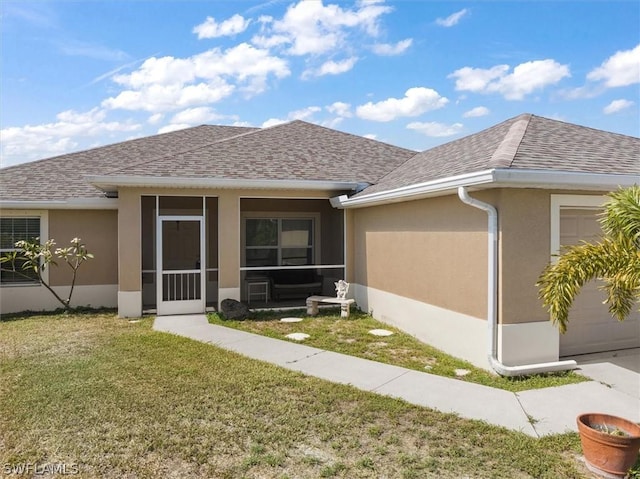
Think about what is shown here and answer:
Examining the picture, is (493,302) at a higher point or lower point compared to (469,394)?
higher

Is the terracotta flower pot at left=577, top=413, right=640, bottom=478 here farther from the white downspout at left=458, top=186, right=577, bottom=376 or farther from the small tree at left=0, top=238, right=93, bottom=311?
the small tree at left=0, top=238, right=93, bottom=311

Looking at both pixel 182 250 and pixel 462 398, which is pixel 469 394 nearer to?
pixel 462 398

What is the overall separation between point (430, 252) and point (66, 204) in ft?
32.2

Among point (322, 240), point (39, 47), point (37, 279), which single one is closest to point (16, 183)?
point (37, 279)

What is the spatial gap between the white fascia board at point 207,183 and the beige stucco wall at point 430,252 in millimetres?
1480

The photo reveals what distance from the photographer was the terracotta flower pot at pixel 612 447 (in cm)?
362

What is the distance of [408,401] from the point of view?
531 centimetres

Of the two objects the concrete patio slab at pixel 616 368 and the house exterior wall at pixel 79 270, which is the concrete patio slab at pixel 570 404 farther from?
the house exterior wall at pixel 79 270

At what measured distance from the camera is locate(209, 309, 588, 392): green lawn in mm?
6137

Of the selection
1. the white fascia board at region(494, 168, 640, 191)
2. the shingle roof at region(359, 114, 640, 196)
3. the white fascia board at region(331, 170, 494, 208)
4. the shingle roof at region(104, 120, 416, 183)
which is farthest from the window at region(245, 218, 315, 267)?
the white fascia board at region(494, 168, 640, 191)

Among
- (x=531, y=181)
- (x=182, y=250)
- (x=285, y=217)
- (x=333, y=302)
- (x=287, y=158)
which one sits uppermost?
(x=287, y=158)

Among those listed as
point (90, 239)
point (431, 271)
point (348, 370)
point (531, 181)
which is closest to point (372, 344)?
point (348, 370)

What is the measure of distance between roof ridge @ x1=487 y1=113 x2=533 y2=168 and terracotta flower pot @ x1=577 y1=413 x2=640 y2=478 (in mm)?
3741

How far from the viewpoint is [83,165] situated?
14.5 metres
